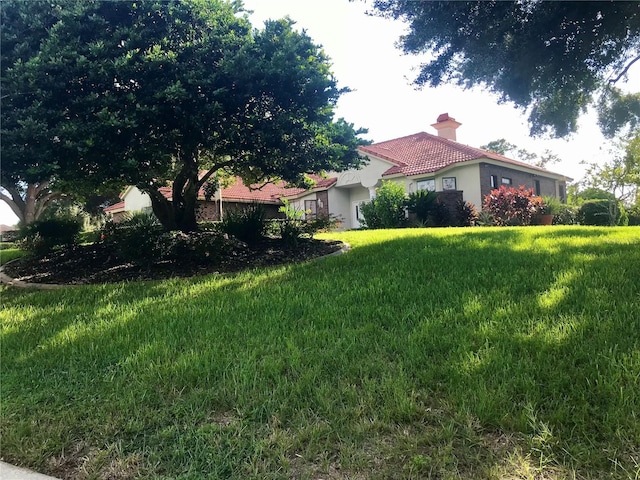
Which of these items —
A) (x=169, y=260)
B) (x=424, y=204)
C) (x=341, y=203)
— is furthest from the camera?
(x=341, y=203)

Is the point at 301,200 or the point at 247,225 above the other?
the point at 301,200

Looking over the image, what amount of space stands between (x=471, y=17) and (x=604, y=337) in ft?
20.9

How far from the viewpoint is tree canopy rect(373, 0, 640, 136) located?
6777mm

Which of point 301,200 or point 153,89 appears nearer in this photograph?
point 153,89

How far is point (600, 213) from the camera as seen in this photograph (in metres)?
16.4

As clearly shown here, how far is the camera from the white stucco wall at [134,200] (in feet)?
89.0

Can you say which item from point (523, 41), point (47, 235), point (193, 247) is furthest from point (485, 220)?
point (47, 235)

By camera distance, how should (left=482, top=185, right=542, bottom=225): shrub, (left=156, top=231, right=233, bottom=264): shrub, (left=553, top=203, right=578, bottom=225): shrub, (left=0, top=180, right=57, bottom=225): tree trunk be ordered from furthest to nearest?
(left=0, top=180, right=57, bottom=225): tree trunk < (left=553, top=203, right=578, bottom=225): shrub < (left=482, top=185, right=542, bottom=225): shrub < (left=156, top=231, right=233, bottom=264): shrub

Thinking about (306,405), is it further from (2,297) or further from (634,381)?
(2,297)

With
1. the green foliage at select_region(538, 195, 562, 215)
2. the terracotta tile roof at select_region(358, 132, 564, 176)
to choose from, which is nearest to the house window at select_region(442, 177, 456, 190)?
the terracotta tile roof at select_region(358, 132, 564, 176)

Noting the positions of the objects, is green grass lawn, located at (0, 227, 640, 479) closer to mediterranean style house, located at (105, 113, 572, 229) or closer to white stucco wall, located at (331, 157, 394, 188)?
mediterranean style house, located at (105, 113, 572, 229)

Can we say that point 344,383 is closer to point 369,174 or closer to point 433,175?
point 433,175

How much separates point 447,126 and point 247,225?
19437 millimetres

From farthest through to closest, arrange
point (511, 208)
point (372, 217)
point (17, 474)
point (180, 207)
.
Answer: point (372, 217) → point (511, 208) → point (180, 207) → point (17, 474)
